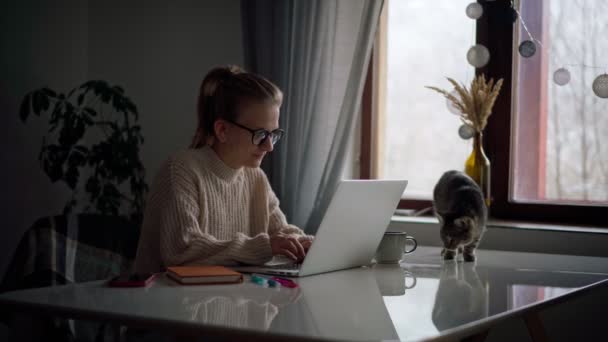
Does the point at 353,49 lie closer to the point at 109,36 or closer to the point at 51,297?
the point at 109,36

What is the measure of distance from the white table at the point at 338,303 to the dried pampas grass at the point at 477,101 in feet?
2.77

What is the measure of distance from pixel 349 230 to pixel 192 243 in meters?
0.35

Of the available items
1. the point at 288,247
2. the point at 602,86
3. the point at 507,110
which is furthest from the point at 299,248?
the point at 507,110

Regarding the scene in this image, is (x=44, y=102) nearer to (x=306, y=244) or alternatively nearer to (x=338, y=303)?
(x=306, y=244)

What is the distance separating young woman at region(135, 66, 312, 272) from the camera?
5.41 feet

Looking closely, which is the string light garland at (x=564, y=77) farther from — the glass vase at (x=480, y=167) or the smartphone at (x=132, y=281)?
the smartphone at (x=132, y=281)

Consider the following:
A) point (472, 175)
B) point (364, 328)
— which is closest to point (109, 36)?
point (472, 175)

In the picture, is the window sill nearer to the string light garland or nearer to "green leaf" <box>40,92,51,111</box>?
the string light garland

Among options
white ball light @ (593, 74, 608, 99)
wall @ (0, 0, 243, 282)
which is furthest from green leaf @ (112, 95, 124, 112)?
white ball light @ (593, 74, 608, 99)

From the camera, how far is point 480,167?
8.16 ft

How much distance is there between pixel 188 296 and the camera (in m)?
1.28

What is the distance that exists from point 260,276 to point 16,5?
185 cm

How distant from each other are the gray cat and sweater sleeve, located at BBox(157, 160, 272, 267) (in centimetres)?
51

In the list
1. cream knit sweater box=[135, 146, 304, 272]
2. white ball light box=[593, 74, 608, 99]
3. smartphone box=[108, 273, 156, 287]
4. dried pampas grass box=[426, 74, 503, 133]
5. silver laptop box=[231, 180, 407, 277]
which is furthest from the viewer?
dried pampas grass box=[426, 74, 503, 133]
